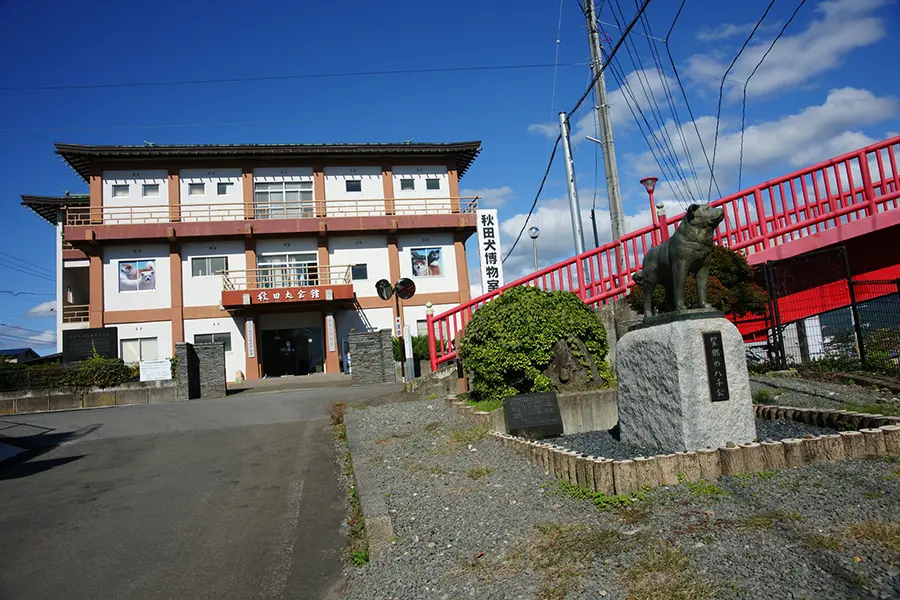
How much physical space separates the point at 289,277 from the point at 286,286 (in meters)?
1.29

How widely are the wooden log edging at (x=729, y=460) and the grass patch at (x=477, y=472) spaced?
1081mm

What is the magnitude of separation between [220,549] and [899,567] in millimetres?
4449

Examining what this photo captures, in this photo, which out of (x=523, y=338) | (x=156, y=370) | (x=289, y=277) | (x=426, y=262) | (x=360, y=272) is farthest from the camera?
(x=426, y=262)

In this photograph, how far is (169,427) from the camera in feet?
36.4

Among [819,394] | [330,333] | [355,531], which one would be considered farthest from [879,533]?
[330,333]

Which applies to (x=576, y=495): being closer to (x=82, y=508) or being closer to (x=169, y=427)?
(x=82, y=508)

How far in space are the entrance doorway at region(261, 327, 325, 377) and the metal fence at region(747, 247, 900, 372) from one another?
21879 mm

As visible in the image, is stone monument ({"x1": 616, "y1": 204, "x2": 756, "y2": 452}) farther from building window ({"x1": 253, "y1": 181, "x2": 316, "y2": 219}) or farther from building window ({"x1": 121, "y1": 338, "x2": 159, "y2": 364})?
building window ({"x1": 121, "y1": 338, "x2": 159, "y2": 364})

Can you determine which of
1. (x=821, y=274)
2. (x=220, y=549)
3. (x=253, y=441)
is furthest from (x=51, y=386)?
(x=821, y=274)

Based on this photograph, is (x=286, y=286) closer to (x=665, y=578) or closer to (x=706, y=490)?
(x=706, y=490)

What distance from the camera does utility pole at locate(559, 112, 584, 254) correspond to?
15.5 m

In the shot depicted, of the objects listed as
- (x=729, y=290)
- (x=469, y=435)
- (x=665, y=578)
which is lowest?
(x=665, y=578)

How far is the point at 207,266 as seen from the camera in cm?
2725

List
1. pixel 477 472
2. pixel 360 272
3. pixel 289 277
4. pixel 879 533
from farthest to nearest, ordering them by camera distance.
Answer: pixel 360 272 → pixel 289 277 → pixel 477 472 → pixel 879 533
